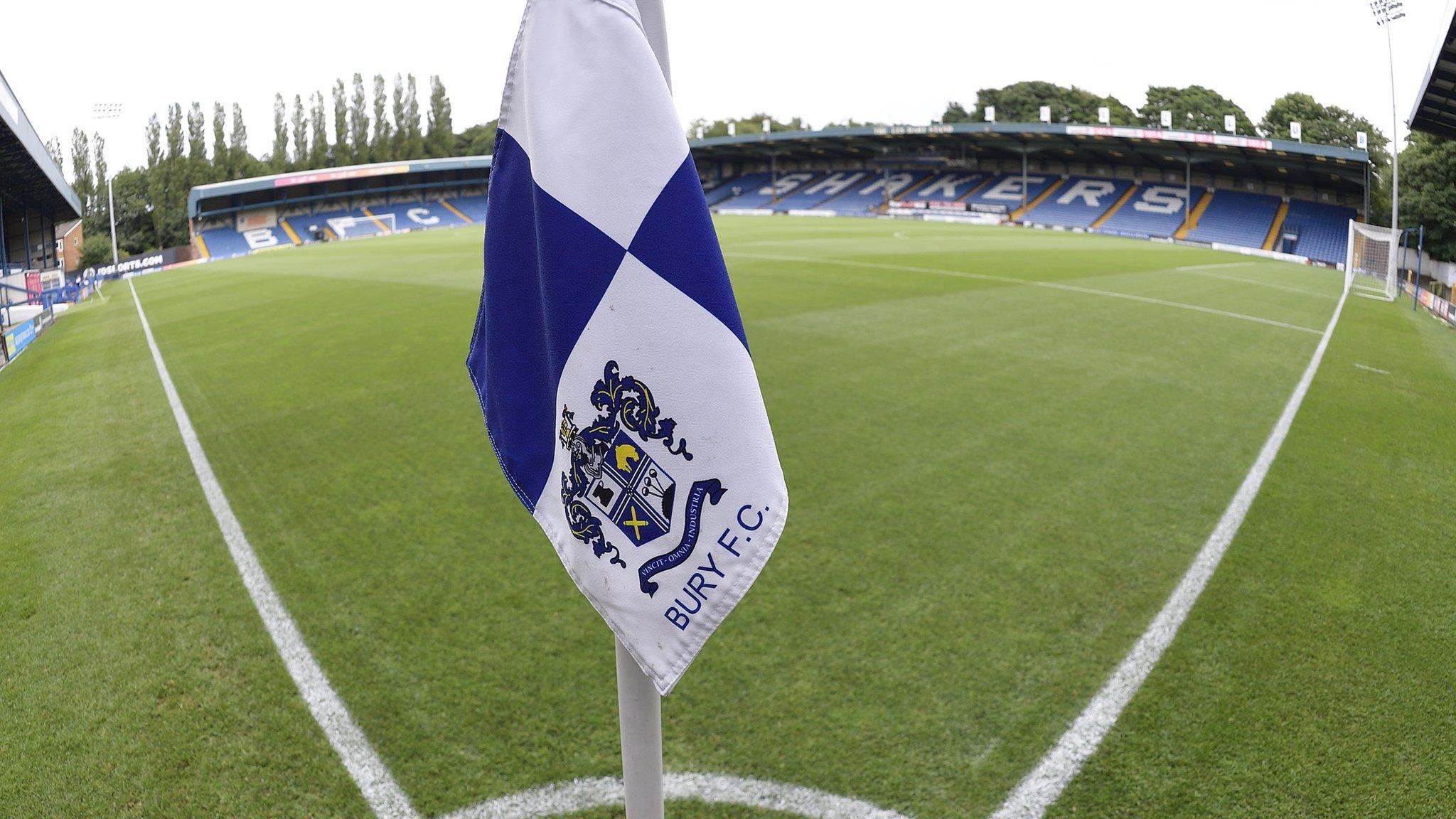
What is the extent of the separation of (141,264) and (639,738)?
53812 mm

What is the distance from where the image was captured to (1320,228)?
134ft

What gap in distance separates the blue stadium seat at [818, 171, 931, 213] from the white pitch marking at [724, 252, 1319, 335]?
3533 cm

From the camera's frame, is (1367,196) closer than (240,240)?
Yes

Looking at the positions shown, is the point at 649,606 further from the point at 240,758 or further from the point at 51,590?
the point at 51,590

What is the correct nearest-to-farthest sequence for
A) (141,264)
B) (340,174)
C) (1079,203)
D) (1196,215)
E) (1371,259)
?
(1371,259) → (141,264) → (1196,215) → (1079,203) → (340,174)

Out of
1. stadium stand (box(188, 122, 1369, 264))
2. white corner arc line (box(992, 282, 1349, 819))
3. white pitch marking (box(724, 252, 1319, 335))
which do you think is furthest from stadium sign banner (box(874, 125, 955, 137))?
white corner arc line (box(992, 282, 1349, 819))

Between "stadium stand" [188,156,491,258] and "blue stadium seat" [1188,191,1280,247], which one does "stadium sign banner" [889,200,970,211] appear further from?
"stadium stand" [188,156,491,258]

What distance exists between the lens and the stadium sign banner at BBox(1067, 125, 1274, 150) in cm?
3875

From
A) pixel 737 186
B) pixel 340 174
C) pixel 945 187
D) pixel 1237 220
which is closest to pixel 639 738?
pixel 1237 220

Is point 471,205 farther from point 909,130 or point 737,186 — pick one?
point 909,130

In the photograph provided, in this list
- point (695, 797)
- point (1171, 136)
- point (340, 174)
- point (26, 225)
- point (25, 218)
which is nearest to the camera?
point (695, 797)

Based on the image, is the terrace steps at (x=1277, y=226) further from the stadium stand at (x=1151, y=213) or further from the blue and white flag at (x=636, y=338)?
the blue and white flag at (x=636, y=338)

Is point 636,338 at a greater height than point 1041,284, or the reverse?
point 636,338

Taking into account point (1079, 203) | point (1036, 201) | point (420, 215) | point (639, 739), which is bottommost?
point (639, 739)
